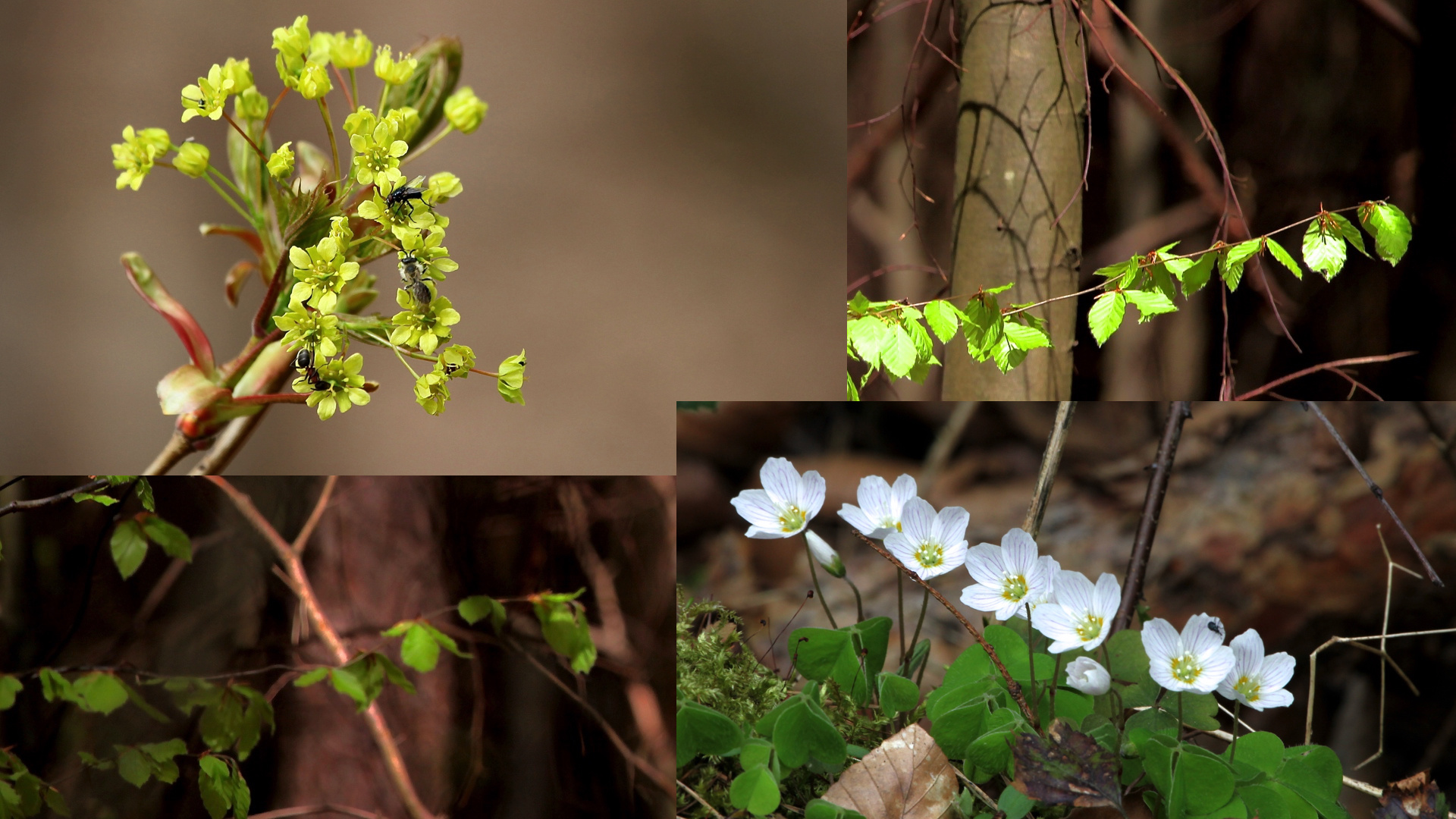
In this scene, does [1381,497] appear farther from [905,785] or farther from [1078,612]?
[905,785]

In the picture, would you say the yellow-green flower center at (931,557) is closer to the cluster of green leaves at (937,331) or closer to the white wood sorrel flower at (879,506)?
the white wood sorrel flower at (879,506)

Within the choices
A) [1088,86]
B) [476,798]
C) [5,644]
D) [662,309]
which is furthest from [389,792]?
[1088,86]

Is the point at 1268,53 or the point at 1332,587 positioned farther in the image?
the point at 1268,53

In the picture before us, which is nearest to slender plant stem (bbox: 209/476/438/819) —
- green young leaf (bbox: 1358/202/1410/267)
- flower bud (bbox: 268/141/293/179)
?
flower bud (bbox: 268/141/293/179)

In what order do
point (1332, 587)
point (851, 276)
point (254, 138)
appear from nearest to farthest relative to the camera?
1. point (1332, 587)
2. point (254, 138)
3. point (851, 276)

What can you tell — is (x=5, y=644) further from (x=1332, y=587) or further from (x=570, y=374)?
(x=1332, y=587)
